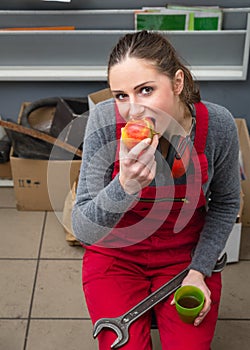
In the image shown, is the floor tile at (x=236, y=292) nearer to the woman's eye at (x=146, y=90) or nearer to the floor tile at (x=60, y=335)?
the floor tile at (x=60, y=335)

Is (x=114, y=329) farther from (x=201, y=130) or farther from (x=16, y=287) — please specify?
(x=16, y=287)

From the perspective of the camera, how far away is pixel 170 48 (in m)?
1.32

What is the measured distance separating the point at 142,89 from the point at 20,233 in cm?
125

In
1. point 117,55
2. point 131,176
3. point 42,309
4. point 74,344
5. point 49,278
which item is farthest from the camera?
point 49,278

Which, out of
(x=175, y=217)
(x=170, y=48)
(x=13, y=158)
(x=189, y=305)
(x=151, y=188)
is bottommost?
(x=13, y=158)

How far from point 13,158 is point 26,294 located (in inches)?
23.3

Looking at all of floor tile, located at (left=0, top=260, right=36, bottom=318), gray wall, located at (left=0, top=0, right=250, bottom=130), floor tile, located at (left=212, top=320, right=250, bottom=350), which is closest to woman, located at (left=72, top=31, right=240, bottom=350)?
floor tile, located at (left=212, top=320, right=250, bottom=350)

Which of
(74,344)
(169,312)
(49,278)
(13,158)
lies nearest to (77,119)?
(13,158)

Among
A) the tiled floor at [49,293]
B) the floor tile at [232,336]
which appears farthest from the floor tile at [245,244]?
the floor tile at [232,336]

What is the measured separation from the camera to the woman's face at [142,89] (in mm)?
1238

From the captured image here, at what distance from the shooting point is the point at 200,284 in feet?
4.57

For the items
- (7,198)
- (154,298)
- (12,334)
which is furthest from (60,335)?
(7,198)

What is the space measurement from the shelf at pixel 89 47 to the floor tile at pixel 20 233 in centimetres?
62

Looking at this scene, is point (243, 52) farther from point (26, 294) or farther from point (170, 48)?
point (26, 294)
